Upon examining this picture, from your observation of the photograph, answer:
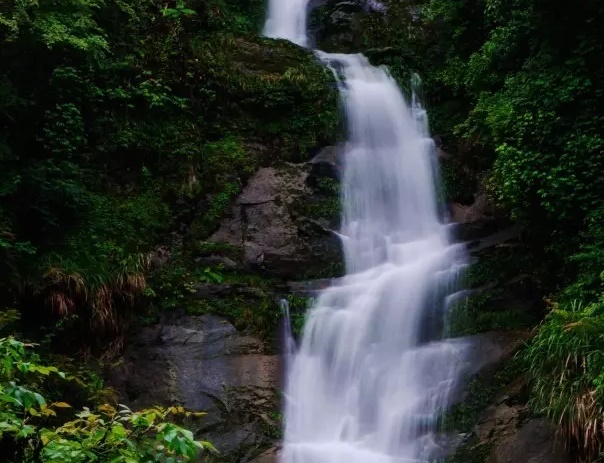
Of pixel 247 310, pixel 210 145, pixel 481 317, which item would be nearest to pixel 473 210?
pixel 481 317

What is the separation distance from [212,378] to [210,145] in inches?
185

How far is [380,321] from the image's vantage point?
27.9ft

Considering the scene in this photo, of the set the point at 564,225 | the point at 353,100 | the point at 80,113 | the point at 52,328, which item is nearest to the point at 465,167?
the point at 353,100

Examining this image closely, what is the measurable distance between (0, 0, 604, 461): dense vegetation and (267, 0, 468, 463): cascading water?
69cm

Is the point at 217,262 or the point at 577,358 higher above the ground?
the point at 217,262

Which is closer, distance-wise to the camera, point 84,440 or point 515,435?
point 84,440

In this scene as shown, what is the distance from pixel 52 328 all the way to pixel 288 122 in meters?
6.06

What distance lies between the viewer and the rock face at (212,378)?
727 centimetres

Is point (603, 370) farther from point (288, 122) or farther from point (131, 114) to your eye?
point (131, 114)

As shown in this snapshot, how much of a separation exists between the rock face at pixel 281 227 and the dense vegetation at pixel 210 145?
34 cm

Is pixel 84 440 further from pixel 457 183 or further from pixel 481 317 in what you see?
pixel 457 183

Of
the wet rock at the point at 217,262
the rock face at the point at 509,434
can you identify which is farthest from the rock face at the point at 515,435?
the wet rock at the point at 217,262

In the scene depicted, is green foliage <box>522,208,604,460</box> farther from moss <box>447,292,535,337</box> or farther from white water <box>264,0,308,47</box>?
white water <box>264,0,308,47</box>

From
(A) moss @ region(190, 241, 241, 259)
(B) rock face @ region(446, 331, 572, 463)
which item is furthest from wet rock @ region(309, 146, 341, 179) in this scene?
(B) rock face @ region(446, 331, 572, 463)
